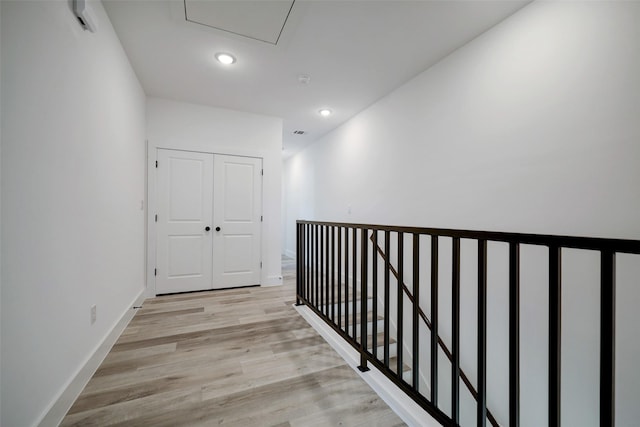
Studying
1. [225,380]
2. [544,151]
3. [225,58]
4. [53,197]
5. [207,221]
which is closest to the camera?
[53,197]

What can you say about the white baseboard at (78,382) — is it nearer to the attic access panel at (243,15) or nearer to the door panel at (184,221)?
the door panel at (184,221)

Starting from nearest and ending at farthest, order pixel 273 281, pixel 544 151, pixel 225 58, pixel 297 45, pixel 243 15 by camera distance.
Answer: pixel 544 151, pixel 243 15, pixel 297 45, pixel 225 58, pixel 273 281

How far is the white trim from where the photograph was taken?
1.32 meters

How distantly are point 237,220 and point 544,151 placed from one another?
133 inches

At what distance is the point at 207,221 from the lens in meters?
3.60

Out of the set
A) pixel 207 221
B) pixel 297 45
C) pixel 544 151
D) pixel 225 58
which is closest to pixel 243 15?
pixel 297 45

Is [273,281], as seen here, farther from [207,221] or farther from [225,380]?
[225,380]

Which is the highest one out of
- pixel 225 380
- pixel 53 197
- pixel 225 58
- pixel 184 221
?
pixel 225 58

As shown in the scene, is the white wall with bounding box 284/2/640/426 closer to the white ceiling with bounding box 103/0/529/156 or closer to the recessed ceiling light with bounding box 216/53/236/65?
the white ceiling with bounding box 103/0/529/156

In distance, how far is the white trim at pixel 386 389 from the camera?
1324mm

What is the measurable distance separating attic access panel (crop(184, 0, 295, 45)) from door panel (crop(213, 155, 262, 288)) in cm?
183

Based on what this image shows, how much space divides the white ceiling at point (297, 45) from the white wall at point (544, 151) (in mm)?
336

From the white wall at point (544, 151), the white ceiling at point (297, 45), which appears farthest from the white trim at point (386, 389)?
the white ceiling at point (297, 45)

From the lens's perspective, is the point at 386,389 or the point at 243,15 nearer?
the point at 386,389
